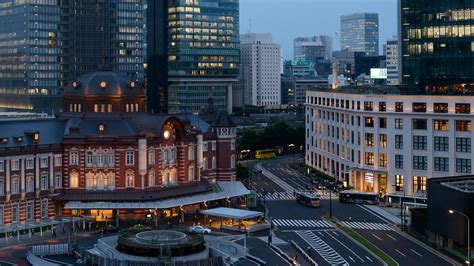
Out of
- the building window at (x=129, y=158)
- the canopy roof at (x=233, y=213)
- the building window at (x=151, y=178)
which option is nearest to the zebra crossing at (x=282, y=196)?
the building window at (x=151, y=178)

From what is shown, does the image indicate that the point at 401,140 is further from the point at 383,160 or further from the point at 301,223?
the point at 301,223

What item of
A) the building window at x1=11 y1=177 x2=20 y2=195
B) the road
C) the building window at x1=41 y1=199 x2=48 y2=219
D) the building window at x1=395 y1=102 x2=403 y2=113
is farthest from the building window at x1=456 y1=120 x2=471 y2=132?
the building window at x1=11 y1=177 x2=20 y2=195

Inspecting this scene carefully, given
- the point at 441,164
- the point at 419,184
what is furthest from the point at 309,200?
the point at 441,164

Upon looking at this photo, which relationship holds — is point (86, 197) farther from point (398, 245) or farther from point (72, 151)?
point (398, 245)

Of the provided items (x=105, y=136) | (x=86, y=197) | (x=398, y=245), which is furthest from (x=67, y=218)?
(x=398, y=245)

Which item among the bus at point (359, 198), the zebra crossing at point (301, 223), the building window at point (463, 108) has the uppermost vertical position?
→ the building window at point (463, 108)

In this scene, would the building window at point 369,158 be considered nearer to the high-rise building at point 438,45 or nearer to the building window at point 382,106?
the building window at point 382,106
